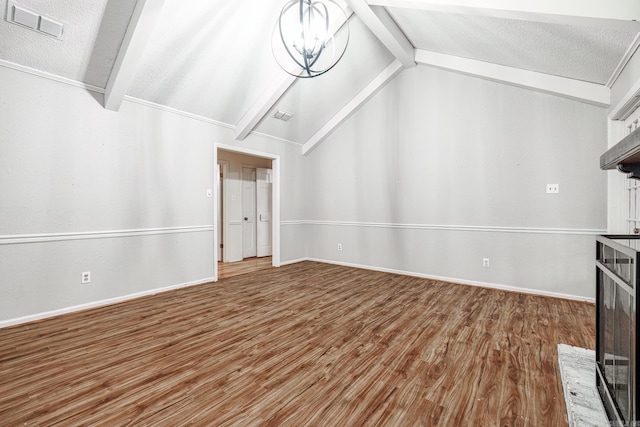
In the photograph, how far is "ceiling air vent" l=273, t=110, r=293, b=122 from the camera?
4.85 metres

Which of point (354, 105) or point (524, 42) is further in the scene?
point (354, 105)

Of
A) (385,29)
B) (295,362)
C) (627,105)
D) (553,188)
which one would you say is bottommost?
(295,362)

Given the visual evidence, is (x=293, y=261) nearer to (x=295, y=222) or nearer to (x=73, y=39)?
(x=295, y=222)

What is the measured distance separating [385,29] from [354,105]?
67.4 inches

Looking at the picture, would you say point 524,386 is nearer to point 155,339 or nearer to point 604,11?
point 604,11

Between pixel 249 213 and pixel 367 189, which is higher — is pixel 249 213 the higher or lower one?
the lower one

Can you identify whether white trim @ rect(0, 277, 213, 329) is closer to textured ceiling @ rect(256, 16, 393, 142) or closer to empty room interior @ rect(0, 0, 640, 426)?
empty room interior @ rect(0, 0, 640, 426)

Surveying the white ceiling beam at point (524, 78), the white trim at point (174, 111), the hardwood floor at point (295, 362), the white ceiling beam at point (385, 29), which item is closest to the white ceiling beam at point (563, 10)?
the white ceiling beam at point (385, 29)

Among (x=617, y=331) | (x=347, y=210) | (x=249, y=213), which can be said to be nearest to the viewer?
(x=617, y=331)

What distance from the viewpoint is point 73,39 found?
9.00ft

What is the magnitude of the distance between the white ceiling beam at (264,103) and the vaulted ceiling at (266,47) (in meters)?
0.02

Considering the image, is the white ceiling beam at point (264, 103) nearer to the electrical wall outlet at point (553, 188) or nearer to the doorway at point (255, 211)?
the doorway at point (255, 211)

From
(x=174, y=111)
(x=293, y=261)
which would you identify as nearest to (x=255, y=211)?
(x=293, y=261)

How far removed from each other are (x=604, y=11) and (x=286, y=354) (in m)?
3.31
